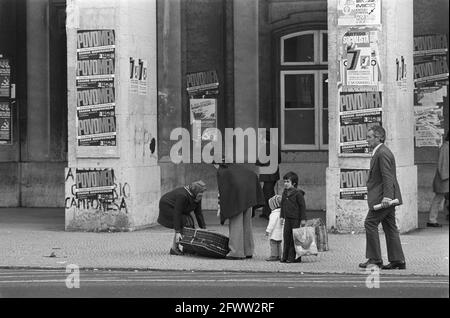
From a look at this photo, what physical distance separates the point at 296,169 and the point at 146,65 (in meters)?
3.97

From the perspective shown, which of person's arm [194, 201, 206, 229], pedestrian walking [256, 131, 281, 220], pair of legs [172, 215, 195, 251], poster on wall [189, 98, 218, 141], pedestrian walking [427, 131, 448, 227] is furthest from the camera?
poster on wall [189, 98, 218, 141]

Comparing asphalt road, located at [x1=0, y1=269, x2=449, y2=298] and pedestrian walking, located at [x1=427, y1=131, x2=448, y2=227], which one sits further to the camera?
pedestrian walking, located at [x1=427, y1=131, x2=448, y2=227]

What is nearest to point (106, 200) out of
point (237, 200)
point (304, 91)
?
point (237, 200)

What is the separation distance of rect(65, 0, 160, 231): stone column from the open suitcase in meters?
3.57

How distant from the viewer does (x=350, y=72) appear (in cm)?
1680

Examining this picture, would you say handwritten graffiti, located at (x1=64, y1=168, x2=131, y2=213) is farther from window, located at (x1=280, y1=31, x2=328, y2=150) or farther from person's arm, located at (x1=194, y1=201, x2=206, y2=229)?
window, located at (x1=280, y1=31, x2=328, y2=150)

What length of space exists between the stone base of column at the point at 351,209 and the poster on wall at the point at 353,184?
6cm

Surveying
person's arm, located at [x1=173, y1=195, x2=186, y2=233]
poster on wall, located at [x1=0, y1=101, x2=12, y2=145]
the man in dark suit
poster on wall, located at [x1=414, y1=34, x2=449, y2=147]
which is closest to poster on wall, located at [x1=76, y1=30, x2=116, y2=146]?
person's arm, located at [x1=173, y1=195, x2=186, y2=233]

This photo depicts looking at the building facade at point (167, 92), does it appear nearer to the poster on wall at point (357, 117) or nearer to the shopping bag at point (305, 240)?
the poster on wall at point (357, 117)

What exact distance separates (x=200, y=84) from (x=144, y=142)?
317cm

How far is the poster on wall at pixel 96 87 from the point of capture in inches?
694

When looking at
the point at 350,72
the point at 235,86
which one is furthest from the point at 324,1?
the point at 350,72

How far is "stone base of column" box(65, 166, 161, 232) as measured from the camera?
17766 mm
